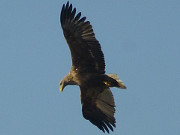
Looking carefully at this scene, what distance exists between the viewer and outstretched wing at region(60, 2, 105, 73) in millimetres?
27234

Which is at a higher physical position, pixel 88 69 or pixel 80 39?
pixel 80 39

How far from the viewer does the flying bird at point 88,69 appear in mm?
27266

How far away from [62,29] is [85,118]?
2401mm

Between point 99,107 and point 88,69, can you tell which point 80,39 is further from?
point 99,107

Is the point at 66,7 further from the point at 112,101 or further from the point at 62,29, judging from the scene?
the point at 112,101

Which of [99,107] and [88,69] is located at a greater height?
[88,69]

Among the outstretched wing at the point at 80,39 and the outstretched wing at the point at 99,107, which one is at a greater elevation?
the outstretched wing at the point at 80,39

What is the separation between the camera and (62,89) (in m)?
28.1

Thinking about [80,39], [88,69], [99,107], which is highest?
[80,39]

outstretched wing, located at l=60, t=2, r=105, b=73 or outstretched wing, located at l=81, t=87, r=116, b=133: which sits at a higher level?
outstretched wing, located at l=60, t=2, r=105, b=73

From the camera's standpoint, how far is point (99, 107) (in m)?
27.6

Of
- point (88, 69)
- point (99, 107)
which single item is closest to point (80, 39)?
point (88, 69)

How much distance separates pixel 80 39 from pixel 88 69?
83cm

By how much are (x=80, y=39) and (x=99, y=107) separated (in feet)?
6.17
